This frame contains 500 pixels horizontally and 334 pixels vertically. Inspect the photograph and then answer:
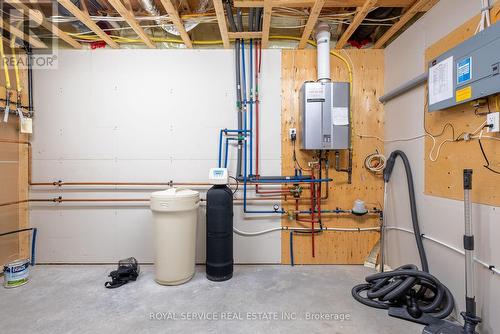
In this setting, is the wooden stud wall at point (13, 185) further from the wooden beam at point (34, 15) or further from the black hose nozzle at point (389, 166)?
the black hose nozzle at point (389, 166)

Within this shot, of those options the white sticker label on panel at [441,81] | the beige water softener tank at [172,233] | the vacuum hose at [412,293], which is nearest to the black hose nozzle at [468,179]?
the white sticker label on panel at [441,81]

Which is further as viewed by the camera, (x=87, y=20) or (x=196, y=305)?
(x=87, y=20)

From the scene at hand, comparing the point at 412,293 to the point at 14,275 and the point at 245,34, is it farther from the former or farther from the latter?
the point at 14,275

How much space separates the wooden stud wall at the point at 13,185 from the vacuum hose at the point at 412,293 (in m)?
3.75

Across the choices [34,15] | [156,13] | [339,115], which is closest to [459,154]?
[339,115]

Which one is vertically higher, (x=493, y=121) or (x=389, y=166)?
(x=493, y=121)

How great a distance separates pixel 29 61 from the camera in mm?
2809

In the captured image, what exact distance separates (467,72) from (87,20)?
3323 mm

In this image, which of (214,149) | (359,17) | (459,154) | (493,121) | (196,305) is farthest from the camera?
(214,149)

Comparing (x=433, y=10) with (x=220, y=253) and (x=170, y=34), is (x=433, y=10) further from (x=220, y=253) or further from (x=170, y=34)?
(x=220, y=253)

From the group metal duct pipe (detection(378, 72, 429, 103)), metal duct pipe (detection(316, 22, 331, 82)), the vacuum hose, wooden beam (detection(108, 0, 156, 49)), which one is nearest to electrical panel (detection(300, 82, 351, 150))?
metal duct pipe (detection(316, 22, 331, 82))

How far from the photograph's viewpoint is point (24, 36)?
8.45 ft

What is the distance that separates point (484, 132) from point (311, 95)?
144 centimetres

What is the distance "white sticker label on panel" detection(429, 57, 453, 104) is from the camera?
1763mm
